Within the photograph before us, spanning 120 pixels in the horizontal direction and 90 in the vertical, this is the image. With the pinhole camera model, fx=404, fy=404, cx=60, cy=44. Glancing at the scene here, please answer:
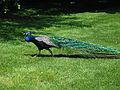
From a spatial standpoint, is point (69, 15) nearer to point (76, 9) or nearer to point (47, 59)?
point (76, 9)

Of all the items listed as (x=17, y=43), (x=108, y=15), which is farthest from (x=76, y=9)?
(x=17, y=43)

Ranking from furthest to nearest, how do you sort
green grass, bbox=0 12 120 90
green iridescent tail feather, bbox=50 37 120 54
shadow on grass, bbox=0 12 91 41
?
1. shadow on grass, bbox=0 12 91 41
2. green iridescent tail feather, bbox=50 37 120 54
3. green grass, bbox=0 12 120 90

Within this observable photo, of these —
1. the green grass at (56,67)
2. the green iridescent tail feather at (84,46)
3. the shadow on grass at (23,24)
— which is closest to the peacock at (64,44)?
the green iridescent tail feather at (84,46)

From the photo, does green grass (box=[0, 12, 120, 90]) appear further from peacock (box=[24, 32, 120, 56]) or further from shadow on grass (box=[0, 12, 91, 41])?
peacock (box=[24, 32, 120, 56])

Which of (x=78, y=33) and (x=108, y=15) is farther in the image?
(x=108, y=15)

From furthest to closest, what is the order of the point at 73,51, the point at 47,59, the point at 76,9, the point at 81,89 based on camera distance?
1. the point at 76,9
2. the point at 73,51
3. the point at 47,59
4. the point at 81,89

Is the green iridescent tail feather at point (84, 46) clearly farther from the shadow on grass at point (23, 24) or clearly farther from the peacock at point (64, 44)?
the shadow on grass at point (23, 24)

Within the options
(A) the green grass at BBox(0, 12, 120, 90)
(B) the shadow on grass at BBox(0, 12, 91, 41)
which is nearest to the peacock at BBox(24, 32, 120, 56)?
(A) the green grass at BBox(0, 12, 120, 90)

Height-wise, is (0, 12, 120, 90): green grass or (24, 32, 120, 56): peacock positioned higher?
(24, 32, 120, 56): peacock

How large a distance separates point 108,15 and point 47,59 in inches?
568

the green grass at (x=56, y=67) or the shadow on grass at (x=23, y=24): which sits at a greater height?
the green grass at (x=56, y=67)

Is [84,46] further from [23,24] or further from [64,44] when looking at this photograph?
[23,24]

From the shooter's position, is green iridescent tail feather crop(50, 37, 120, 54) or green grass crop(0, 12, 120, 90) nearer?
green grass crop(0, 12, 120, 90)

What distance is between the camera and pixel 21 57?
491 inches
